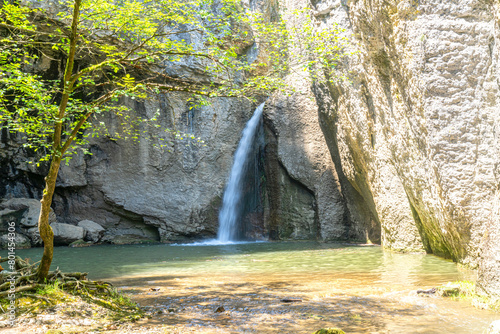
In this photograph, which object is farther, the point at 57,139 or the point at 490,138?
the point at 490,138

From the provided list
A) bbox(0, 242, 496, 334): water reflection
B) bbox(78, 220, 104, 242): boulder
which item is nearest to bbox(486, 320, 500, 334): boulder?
bbox(0, 242, 496, 334): water reflection

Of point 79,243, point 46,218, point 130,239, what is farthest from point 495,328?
point 130,239

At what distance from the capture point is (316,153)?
1773 cm

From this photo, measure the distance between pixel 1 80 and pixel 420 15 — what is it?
6.61m

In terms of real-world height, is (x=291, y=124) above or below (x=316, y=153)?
above

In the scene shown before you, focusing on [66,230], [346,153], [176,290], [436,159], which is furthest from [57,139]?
[66,230]

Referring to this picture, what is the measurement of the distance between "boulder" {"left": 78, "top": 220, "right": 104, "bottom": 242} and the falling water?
201 inches

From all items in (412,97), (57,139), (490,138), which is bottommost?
(57,139)

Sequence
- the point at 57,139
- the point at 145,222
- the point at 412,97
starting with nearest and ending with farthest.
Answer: the point at 57,139, the point at 412,97, the point at 145,222

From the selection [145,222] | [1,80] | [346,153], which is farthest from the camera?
[145,222]

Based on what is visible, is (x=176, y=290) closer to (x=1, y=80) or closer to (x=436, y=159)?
(x=1, y=80)

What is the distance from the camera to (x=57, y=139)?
4.81m

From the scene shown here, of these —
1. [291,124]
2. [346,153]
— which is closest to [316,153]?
[291,124]

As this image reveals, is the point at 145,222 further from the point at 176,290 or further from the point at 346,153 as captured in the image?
the point at 176,290
